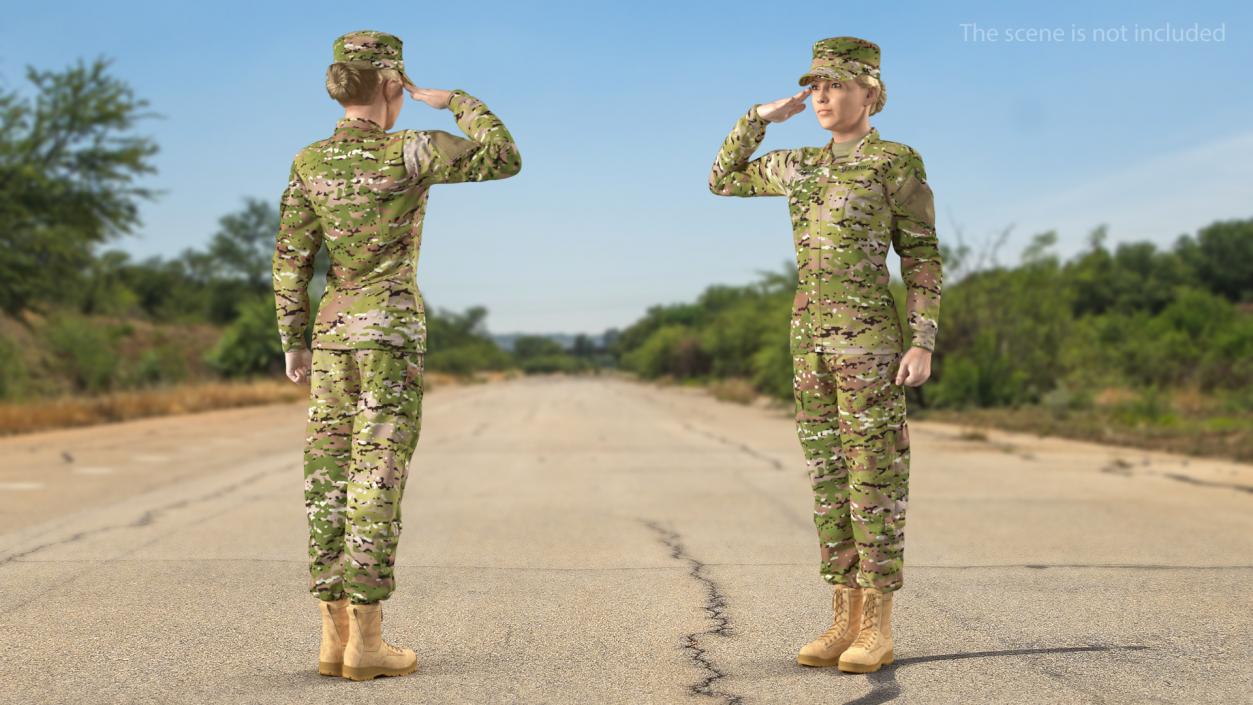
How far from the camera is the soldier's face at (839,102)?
4.21 metres

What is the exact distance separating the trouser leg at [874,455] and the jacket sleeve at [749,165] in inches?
29.9

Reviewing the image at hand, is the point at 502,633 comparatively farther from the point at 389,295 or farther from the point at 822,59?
the point at 822,59

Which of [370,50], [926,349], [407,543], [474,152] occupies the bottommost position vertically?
[407,543]

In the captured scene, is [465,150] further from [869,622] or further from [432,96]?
[869,622]

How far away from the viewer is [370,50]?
4051mm

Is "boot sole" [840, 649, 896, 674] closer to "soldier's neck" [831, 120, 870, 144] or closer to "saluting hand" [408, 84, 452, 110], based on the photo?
"soldier's neck" [831, 120, 870, 144]

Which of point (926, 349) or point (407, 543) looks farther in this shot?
point (407, 543)

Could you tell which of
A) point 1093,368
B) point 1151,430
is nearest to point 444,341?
point 1093,368

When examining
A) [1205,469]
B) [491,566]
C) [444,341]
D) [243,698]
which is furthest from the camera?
[444,341]

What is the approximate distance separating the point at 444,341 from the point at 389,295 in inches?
4537

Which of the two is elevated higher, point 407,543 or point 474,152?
point 474,152

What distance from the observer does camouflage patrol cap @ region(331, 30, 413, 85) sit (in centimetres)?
405

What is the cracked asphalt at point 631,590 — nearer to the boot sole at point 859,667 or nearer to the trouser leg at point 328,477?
the boot sole at point 859,667

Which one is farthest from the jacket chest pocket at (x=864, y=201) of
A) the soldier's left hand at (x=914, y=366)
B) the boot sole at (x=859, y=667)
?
the boot sole at (x=859, y=667)
